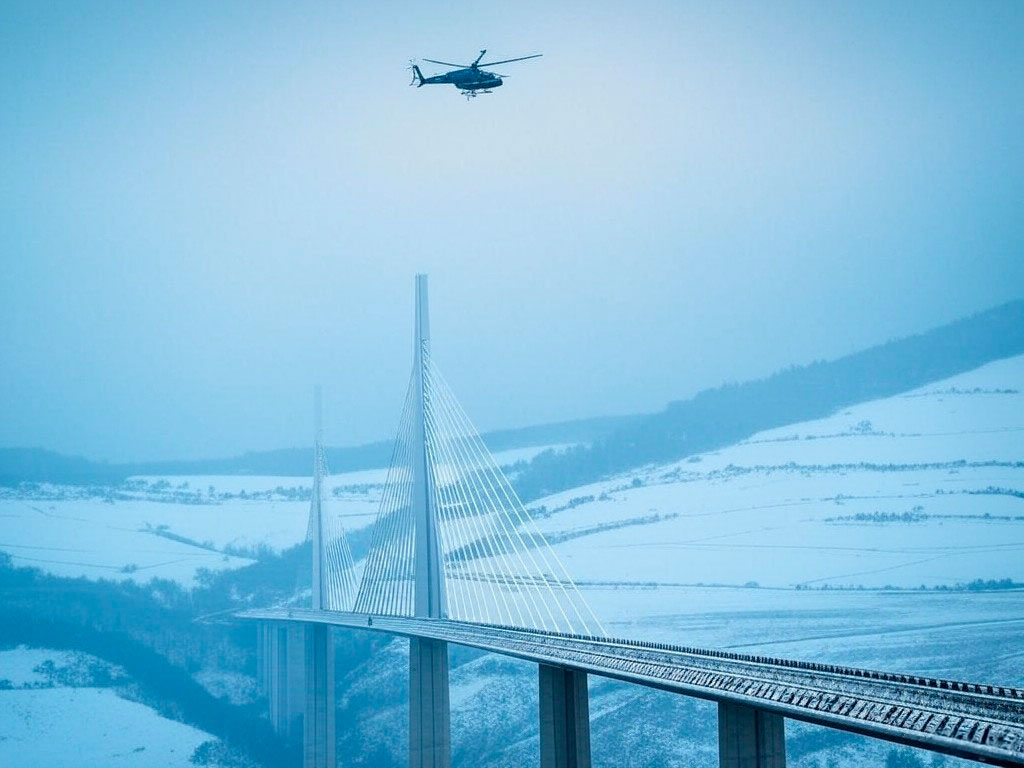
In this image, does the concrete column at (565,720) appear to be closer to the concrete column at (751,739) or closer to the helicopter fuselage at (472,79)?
the concrete column at (751,739)

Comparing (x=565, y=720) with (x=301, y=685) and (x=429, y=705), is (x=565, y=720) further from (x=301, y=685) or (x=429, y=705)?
(x=301, y=685)

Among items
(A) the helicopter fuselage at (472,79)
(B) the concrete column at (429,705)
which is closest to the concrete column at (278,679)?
(B) the concrete column at (429,705)

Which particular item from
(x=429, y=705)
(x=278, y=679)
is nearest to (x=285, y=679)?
(x=278, y=679)

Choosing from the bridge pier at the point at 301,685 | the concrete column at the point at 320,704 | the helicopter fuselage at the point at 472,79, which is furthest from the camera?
the bridge pier at the point at 301,685

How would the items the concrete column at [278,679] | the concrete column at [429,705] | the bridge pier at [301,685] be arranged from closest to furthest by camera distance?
the concrete column at [429,705] → the bridge pier at [301,685] → the concrete column at [278,679]

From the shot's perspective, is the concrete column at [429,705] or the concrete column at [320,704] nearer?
the concrete column at [429,705]

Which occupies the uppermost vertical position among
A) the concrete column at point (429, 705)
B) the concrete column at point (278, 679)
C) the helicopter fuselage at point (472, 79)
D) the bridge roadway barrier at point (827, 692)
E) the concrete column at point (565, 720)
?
the helicopter fuselage at point (472, 79)

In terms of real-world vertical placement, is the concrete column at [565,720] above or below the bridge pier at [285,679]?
above

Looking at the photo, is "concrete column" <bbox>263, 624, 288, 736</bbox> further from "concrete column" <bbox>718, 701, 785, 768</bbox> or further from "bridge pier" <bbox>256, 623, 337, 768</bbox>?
"concrete column" <bbox>718, 701, 785, 768</bbox>
